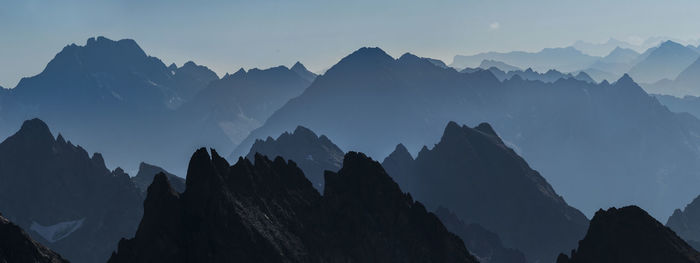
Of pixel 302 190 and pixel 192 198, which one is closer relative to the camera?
pixel 192 198

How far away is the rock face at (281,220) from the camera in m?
95.0

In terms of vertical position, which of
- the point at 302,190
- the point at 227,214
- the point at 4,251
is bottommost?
the point at 4,251

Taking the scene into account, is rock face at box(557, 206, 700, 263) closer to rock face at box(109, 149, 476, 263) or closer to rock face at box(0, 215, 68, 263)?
rock face at box(109, 149, 476, 263)

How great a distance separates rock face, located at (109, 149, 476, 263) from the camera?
9500cm

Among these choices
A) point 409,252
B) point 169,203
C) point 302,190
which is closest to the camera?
point 169,203

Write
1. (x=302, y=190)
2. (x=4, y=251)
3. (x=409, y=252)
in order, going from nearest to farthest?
(x=4, y=251) → (x=409, y=252) → (x=302, y=190)

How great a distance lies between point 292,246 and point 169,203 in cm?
1517

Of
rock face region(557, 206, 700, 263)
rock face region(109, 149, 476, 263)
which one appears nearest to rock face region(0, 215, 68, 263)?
rock face region(109, 149, 476, 263)

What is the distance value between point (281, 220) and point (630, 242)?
134 ft

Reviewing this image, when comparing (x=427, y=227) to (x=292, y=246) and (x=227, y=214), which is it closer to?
(x=292, y=246)

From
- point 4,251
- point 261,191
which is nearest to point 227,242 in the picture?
point 261,191

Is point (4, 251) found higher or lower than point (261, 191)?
lower

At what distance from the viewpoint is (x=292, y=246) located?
102 meters

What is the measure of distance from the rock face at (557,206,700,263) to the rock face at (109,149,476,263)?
16566 millimetres
